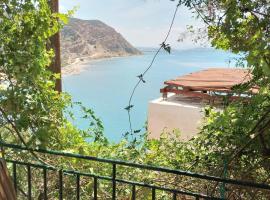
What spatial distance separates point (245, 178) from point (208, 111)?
23.4 inches

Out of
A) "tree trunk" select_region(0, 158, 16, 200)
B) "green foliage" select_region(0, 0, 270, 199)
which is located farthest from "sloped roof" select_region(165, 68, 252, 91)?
"tree trunk" select_region(0, 158, 16, 200)

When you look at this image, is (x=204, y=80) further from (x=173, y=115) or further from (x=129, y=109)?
(x=129, y=109)

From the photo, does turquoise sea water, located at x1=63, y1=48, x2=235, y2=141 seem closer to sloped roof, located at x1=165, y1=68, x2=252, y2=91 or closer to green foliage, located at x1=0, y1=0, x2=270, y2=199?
sloped roof, located at x1=165, y1=68, x2=252, y2=91

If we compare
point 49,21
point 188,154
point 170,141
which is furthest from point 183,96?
point 49,21

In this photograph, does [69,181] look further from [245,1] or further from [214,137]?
[245,1]

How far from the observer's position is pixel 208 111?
2.58 m

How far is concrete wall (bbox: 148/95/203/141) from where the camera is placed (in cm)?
658

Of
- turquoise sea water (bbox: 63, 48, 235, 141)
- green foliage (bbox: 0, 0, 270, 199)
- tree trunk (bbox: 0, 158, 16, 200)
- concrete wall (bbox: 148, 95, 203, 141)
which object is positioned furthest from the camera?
turquoise sea water (bbox: 63, 48, 235, 141)

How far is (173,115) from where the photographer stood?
6.84 m

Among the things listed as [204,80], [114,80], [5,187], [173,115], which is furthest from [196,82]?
[114,80]

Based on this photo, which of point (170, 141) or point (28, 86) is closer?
point (28, 86)

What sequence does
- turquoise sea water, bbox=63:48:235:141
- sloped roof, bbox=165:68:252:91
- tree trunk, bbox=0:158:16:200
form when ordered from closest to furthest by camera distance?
tree trunk, bbox=0:158:16:200
sloped roof, bbox=165:68:252:91
turquoise sea water, bbox=63:48:235:141

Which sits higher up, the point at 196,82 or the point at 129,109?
the point at 129,109

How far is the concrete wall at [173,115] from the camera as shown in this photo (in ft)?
21.6
